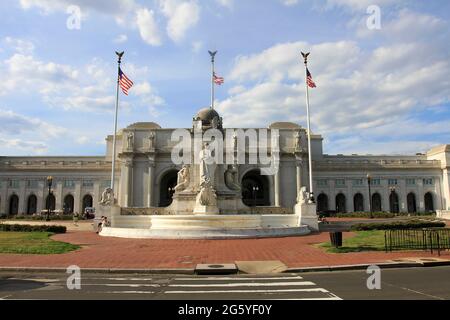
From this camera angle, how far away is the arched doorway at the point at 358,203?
3606 inches

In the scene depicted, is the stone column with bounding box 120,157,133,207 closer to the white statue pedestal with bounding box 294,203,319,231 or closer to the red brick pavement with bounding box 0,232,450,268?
the white statue pedestal with bounding box 294,203,319,231

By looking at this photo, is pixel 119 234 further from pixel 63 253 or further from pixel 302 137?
pixel 302 137

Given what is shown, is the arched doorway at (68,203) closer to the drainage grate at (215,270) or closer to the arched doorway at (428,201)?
the drainage grate at (215,270)

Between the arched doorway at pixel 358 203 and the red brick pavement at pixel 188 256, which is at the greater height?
the arched doorway at pixel 358 203

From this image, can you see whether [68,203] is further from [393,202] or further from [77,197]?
[393,202]

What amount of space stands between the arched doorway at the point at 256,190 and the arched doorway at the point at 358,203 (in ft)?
Result: 74.9

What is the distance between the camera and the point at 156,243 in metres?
23.0

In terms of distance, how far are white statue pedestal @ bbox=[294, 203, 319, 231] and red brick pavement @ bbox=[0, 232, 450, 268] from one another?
1153cm

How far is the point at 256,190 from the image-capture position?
87.6 meters

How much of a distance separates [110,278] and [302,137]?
258ft

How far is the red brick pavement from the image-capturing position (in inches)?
605

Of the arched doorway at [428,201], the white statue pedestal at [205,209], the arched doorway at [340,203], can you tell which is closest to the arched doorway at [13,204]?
the white statue pedestal at [205,209]

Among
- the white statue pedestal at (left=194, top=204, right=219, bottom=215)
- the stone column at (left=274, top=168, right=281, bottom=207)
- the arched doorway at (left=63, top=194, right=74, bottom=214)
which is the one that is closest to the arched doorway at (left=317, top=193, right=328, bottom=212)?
the stone column at (left=274, top=168, right=281, bottom=207)
